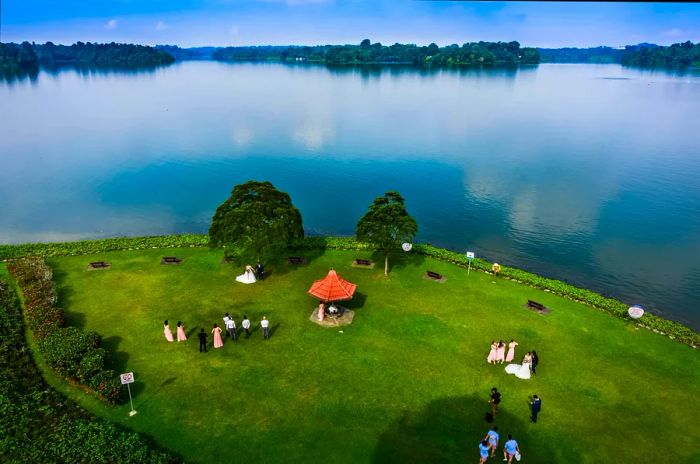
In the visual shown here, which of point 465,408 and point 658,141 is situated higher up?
point 658,141

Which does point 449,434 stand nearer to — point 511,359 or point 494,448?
point 494,448

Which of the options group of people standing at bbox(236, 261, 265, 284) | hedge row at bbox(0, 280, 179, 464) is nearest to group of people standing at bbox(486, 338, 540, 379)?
hedge row at bbox(0, 280, 179, 464)

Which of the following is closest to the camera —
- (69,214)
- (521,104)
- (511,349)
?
(511,349)

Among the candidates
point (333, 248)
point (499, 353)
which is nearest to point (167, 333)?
point (333, 248)

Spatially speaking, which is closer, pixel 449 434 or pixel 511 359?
pixel 449 434

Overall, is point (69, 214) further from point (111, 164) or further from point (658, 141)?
point (658, 141)

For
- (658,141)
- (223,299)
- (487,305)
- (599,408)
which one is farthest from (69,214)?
(658,141)
